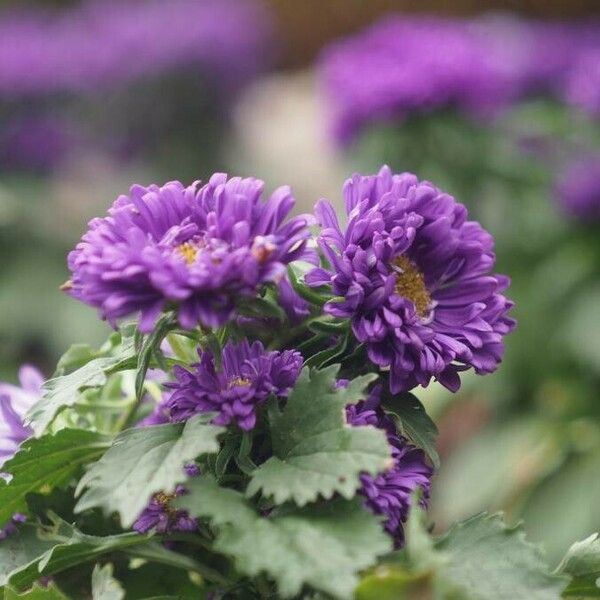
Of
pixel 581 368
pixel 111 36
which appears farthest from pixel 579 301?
pixel 111 36

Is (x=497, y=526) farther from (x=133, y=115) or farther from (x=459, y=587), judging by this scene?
(x=133, y=115)

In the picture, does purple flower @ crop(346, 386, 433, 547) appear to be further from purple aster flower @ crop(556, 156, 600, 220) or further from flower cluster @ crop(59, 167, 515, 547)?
purple aster flower @ crop(556, 156, 600, 220)

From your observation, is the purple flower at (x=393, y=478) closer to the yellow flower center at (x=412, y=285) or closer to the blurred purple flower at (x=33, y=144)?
the yellow flower center at (x=412, y=285)

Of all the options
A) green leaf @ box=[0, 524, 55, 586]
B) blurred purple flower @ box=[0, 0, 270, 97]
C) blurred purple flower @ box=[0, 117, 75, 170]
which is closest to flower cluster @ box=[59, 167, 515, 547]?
green leaf @ box=[0, 524, 55, 586]

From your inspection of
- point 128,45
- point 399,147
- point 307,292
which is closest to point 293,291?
point 307,292

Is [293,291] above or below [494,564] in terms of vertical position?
above

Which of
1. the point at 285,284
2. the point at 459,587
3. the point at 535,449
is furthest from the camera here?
the point at 535,449

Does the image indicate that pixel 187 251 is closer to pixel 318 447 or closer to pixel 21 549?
pixel 318 447
